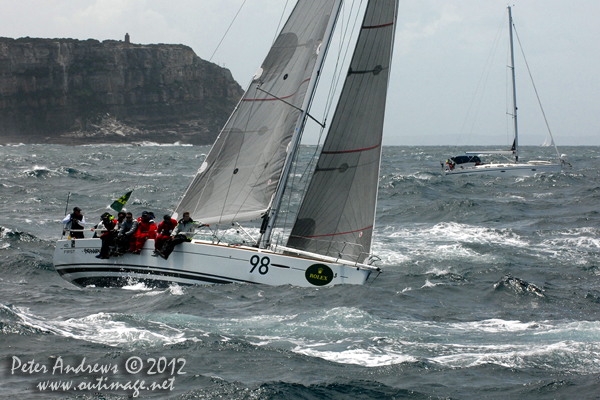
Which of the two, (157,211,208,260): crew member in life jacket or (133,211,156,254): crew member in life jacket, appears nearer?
(157,211,208,260): crew member in life jacket

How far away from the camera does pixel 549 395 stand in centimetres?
919

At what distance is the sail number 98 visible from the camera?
15.0m

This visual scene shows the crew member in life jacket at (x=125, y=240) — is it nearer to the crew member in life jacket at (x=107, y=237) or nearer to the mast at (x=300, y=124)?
the crew member in life jacket at (x=107, y=237)

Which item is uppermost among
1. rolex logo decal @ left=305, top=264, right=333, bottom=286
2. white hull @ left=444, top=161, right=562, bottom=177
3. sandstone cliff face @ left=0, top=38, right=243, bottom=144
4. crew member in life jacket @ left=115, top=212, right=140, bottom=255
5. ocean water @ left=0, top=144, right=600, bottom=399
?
sandstone cliff face @ left=0, top=38, right=243, bottom=144

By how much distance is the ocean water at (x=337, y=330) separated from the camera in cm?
926

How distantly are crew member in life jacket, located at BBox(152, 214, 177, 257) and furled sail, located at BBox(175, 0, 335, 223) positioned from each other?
76 cm

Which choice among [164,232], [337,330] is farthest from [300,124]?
[337,330]

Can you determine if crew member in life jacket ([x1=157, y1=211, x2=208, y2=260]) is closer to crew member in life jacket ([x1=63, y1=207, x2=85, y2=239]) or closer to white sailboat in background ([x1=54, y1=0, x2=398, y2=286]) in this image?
white sailboat in background ([x1=54, y1=0, x2=398, y2=286])

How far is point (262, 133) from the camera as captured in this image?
1630 centimetres

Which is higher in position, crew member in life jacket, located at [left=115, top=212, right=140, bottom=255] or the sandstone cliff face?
the sandstone cliff face

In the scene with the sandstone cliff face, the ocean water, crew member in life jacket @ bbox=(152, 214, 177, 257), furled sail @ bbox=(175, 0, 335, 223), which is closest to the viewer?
the ocean water

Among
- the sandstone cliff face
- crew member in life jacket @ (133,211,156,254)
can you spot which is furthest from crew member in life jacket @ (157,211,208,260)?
the sandstone cliff face

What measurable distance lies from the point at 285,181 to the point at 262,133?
4.51ft

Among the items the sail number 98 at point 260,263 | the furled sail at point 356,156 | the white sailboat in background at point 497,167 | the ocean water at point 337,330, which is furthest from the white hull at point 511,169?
the sail number 98 at point 260,263
